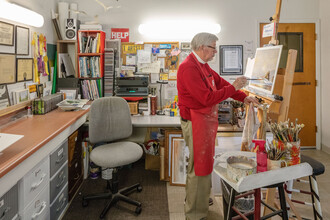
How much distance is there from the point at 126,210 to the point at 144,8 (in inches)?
102

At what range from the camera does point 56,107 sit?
10.4 feet

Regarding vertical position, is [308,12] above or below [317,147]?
above

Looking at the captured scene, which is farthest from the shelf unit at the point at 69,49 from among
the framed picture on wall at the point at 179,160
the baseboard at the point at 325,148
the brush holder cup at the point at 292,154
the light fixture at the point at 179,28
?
the baseboard at the point at 325,148

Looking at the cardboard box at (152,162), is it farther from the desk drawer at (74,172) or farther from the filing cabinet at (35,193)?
the filing cabinet at (35,193)

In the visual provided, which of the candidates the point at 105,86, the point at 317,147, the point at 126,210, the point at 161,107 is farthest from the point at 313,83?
the point at 126,210

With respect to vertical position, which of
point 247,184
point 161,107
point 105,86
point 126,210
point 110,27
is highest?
point 110,27

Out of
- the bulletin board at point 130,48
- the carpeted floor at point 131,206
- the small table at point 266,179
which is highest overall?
the bulletin board at point 130,48

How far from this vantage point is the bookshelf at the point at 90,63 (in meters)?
3.64

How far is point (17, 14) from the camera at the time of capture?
2479 mm

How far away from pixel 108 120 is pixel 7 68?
98 centimetres

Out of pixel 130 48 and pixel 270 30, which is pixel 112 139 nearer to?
pixel 130 48

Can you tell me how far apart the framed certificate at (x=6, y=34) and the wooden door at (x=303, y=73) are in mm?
3432

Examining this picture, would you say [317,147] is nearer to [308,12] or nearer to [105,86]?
[308,12]

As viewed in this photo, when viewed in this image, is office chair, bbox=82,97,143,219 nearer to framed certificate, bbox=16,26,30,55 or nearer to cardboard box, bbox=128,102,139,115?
cardboard box, bbox=128,102,139,115
